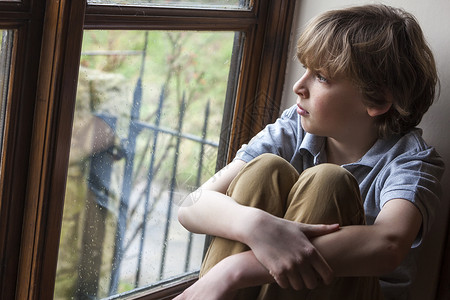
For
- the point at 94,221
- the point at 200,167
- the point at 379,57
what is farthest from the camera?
the point at 200,167

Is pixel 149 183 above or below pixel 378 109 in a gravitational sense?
below

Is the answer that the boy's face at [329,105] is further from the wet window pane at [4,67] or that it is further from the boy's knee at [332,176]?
the wet window pane at [4,67]

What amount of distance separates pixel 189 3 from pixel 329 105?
44 cm

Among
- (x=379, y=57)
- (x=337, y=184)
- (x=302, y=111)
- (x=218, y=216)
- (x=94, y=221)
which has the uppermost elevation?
(x=379, y=57)

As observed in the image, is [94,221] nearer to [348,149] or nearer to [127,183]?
[127,183]

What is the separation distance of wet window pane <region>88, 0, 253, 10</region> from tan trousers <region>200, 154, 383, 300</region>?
0.45 meters

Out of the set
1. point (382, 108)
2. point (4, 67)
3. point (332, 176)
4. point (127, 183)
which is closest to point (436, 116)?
point (382, 108)

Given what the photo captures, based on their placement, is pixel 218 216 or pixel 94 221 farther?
pixel 94 221

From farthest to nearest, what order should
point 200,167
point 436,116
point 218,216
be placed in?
point 200,167 < point 436,116 < point 218,216

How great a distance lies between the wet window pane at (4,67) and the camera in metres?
1.21

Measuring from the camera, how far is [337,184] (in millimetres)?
1198

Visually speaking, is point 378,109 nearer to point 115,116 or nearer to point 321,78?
point 321,78

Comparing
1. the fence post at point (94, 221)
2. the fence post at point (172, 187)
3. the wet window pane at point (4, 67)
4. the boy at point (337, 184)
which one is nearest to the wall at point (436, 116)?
the boy at point (337, 184)

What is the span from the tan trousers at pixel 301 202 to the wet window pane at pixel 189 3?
1.46 ft
